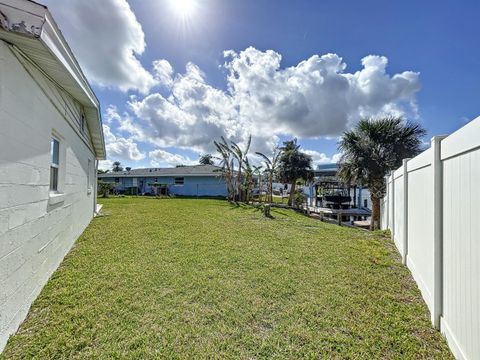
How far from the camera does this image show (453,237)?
7.59 feet

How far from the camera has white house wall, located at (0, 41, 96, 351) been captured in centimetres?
234

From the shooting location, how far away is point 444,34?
7.23 meters

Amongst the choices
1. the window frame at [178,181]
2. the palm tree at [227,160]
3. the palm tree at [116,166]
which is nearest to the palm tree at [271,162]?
the palm tree at [227,160]

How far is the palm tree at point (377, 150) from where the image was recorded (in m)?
10.0

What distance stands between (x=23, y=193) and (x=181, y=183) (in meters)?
27.5

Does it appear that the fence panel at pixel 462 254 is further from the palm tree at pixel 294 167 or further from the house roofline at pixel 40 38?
the palm tree at pixel 294 167

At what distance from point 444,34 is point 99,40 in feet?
36.8

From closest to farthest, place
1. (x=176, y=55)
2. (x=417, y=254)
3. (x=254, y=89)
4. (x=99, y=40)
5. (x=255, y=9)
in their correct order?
1. (x=417, y=254)
2. (x=99, y=40)
3. (x=255, y=9)
4. (x=176, y=55)
5. (x=254, y=89)

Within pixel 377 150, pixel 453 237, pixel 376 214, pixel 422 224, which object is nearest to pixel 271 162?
pixel 377 150

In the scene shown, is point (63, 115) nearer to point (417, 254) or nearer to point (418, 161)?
point (418, 161)

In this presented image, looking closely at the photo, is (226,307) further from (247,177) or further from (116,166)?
(116,166)

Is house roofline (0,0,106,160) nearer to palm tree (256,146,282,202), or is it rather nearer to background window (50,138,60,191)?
background window (50,138,60,191)

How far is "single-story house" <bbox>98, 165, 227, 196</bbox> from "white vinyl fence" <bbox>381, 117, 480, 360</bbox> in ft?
79.6

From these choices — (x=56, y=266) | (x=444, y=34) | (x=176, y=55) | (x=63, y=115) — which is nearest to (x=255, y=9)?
(x=176, y=55)
